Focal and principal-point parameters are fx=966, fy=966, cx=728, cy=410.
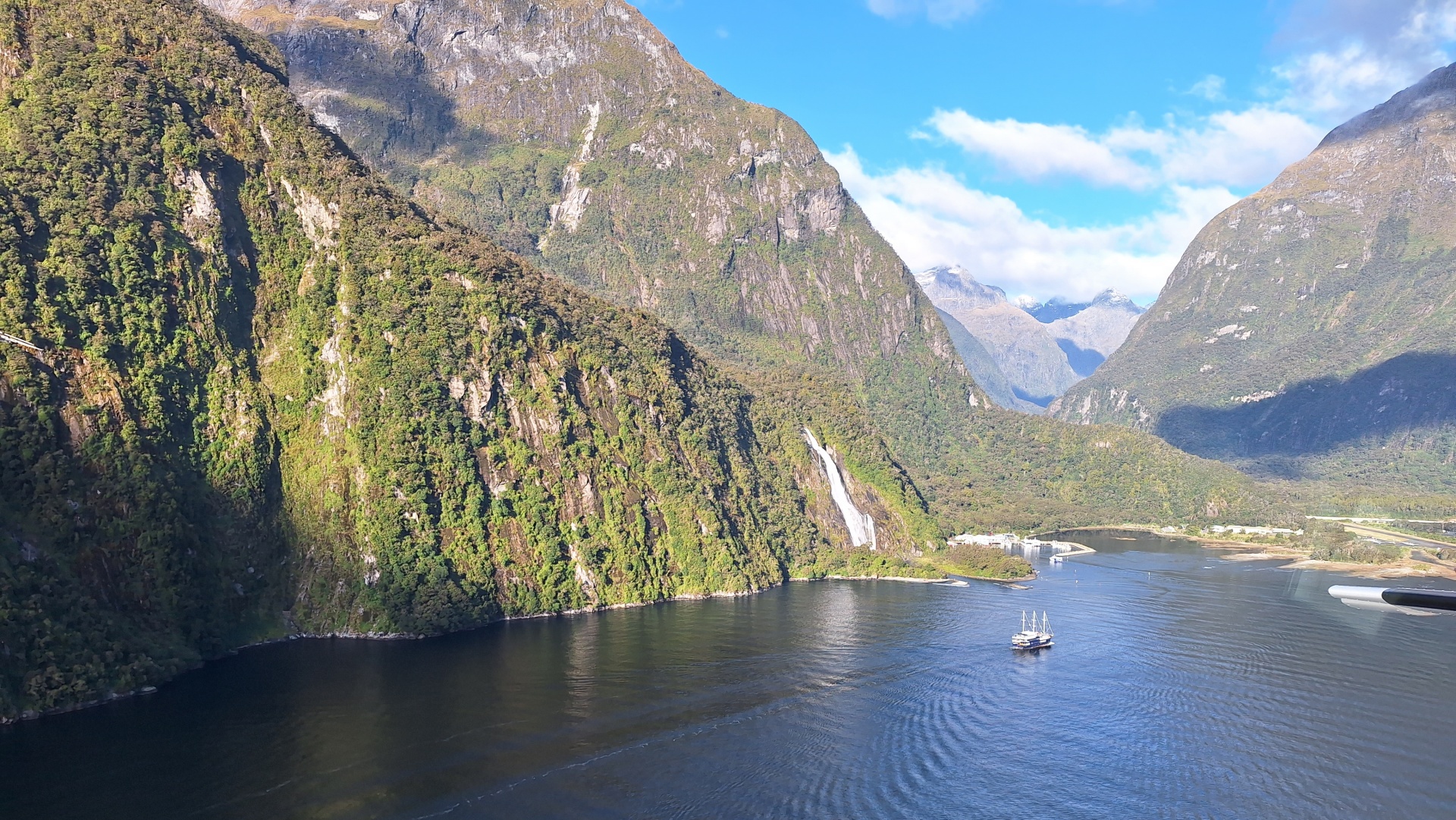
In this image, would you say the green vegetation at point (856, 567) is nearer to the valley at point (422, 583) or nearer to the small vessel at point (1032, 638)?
the valley at point (422, 583)

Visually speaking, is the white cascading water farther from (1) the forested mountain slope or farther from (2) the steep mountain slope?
(2) the steep mountain slope

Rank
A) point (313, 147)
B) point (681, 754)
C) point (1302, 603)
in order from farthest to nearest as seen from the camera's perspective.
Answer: point (1302, 603)
point (313, 147)
point (681, 754)

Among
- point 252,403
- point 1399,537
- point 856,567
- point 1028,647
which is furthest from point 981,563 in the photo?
point 252,403

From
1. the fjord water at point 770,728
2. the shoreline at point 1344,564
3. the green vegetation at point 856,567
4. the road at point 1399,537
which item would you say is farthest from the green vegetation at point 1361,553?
the green vegetation at point 856,567

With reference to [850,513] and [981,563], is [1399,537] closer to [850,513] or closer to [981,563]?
[981,563]

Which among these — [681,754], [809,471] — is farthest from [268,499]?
[809,471]

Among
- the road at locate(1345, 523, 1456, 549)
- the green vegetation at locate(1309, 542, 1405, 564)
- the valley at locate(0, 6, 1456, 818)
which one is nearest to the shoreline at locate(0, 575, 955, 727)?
the valley at locate(0, 6, 1456, 818)

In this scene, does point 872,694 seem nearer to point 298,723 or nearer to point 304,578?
point 298,723
